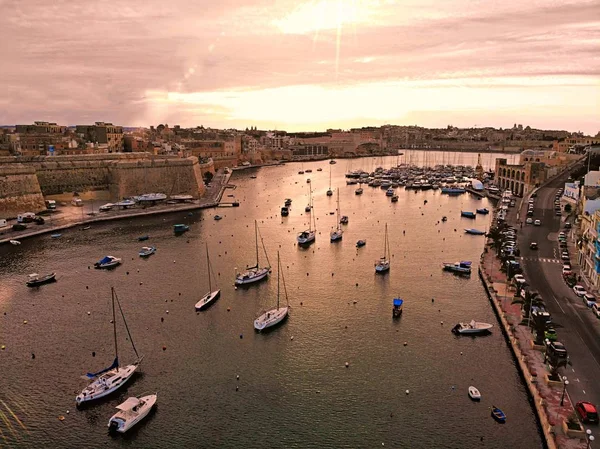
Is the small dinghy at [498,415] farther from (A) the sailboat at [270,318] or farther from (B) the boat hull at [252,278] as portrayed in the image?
(B) the boat hull at [252,278]

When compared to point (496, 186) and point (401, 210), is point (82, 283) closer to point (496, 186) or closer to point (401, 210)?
point (401, 210)

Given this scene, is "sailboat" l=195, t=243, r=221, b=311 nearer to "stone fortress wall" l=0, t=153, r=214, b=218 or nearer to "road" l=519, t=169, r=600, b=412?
"road" l=519, t=169, r=600, b=412

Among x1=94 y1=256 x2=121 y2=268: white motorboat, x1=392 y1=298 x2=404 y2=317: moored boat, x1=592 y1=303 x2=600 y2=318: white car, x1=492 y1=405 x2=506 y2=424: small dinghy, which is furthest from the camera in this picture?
x1=94 y1=256 x2=121 y2=268: white motorboat

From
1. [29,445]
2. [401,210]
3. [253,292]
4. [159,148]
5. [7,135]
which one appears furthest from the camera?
[159,148]

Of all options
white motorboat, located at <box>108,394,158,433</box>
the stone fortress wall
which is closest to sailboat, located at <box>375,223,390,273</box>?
white motorboat, located at <box>108,394,158,433</box>

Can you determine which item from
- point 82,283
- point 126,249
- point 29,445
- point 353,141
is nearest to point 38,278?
point 82,283
